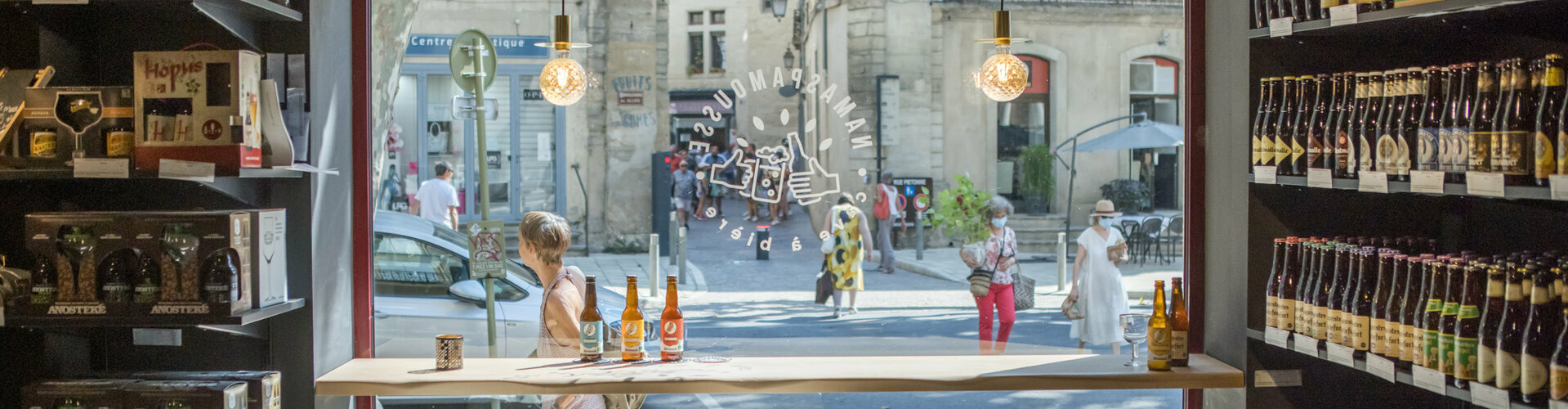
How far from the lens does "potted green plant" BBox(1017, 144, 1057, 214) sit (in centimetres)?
431

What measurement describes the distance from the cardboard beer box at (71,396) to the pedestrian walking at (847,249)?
7.52 ft

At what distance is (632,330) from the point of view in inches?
125

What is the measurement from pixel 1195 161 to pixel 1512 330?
116 centimetres

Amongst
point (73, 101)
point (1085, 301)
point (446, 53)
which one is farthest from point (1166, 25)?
point (73, 101)

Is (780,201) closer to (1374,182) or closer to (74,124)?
(1374,182)

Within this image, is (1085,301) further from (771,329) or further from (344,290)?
(344,290)

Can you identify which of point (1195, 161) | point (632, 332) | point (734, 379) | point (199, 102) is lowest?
point (734, 379)

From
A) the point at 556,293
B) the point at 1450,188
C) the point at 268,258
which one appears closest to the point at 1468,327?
the point at 1450,188

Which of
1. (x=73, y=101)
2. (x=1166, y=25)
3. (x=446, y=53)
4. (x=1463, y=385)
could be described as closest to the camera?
(x=1463, y=385)

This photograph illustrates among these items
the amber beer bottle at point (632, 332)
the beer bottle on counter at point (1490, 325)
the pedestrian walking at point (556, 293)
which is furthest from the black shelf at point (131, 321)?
the beer bottle on counter at point (1490, 325)

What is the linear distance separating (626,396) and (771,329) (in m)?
0.94

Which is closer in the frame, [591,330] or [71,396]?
[71,396]

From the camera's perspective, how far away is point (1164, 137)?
388 centimetres

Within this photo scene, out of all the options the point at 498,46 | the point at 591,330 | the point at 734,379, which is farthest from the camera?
the point at 498,46
